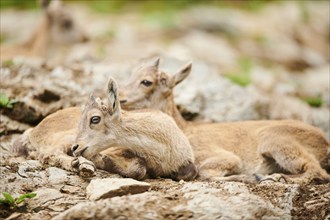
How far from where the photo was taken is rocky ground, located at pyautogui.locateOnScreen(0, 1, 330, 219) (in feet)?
29.3

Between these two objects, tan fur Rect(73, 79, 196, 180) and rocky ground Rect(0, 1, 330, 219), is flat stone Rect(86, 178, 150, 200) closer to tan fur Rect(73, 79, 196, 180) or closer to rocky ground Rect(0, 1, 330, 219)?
rocky ground Rect(0, 1, 330, 219)

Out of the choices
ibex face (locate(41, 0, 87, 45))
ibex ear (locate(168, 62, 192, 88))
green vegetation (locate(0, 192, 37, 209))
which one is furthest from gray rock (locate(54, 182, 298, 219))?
ibex face (locate(41, 0, 87, 45))

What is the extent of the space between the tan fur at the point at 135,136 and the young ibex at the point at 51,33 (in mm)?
9244

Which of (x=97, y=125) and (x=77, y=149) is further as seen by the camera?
(x=97, y=125)

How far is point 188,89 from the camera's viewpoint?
49.8ft

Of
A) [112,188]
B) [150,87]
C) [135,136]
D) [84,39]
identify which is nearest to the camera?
[112,188]

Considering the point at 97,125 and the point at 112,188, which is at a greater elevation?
the point at 97,125

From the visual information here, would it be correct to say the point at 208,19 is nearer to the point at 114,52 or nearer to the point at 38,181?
the point at 114,52

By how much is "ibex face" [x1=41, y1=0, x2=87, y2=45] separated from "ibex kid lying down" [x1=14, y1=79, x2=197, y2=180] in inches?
383

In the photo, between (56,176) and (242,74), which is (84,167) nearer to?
(56,176)

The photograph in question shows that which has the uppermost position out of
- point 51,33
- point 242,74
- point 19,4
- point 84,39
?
point 19,4

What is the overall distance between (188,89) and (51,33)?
23.3ft

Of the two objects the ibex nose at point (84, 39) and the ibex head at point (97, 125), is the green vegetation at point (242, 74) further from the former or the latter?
the ibex head at point (97, 125)

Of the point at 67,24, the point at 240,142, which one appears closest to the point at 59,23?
the point at 67,24
